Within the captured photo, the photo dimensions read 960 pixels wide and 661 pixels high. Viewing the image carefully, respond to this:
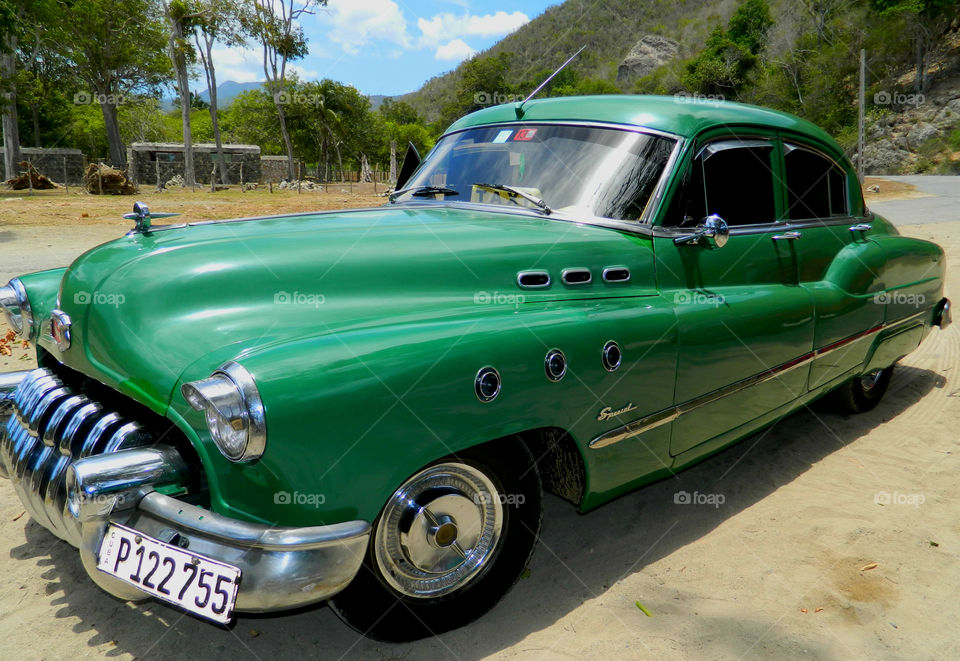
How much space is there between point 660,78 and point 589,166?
86.8 m

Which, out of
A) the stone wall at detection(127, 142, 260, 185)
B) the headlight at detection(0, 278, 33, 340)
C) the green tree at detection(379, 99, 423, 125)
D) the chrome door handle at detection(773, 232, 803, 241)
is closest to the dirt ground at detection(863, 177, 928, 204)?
the chrome door handle at detection(773, 232, 803, 241)

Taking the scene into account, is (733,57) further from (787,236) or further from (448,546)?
(448,546)

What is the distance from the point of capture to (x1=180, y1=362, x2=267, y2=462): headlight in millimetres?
1870

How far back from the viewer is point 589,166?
10.7 feet

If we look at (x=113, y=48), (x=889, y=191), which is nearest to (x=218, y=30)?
(x=113, y=48)

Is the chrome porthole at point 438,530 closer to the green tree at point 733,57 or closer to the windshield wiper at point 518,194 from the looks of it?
the windshield wiper at point 518,194

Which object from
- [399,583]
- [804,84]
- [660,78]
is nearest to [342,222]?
[399,583]

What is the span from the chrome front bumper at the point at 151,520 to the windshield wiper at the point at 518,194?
1730 mm


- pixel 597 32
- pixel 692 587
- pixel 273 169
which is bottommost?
pixel 692 587

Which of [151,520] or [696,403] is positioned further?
[696,403]

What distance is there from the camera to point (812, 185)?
412cm

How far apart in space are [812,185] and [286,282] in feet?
10.4

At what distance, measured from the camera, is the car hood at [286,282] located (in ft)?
7.45

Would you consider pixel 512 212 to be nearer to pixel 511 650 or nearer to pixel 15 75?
pixel 511 650
